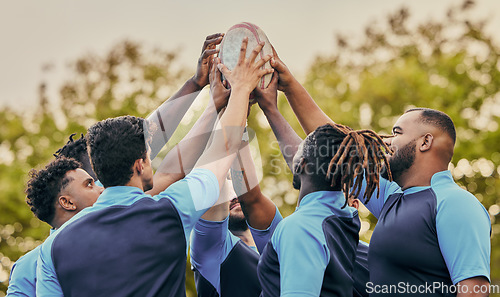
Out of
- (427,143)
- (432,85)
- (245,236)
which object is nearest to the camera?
(427,143)

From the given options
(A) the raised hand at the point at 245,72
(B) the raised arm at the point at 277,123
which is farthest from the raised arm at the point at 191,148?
(B) the raised arm at the point at 277,123

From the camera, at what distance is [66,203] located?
4680mm

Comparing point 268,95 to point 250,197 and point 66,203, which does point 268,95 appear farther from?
point 66,203

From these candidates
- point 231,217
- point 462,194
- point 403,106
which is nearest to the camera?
point 462,194

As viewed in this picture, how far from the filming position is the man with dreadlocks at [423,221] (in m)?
3.74

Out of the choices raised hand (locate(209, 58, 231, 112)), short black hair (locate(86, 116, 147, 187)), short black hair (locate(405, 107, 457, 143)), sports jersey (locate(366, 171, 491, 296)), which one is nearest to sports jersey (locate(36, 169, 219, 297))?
short black hair (locate(86, 116, 147, 187))

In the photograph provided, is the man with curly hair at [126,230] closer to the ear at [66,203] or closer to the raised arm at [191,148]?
the raised arm at [191,148]

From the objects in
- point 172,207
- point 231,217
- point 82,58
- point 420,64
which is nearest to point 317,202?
point 172,207

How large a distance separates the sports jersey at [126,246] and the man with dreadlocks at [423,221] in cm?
105

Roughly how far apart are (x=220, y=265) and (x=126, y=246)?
61.4 inches

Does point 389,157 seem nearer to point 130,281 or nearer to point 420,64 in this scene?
point 130,281

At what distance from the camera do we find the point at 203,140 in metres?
4.28

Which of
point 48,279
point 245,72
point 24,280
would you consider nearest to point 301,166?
point 245,72

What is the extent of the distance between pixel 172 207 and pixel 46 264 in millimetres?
800
